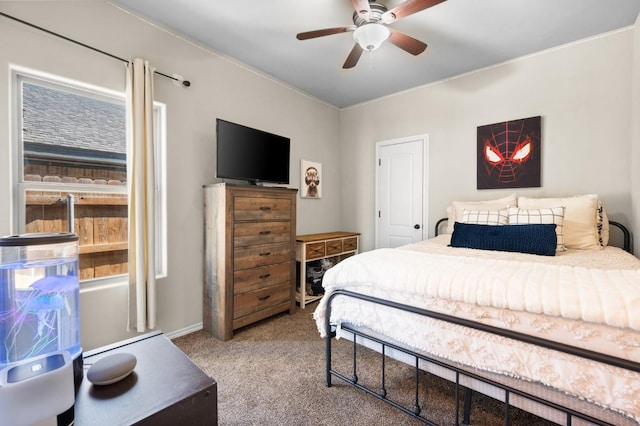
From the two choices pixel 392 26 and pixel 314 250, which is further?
pixel 314 250

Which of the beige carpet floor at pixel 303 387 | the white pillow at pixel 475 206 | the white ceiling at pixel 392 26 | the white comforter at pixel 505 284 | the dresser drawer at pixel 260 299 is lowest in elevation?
the beige carpet floor at pixel 303 387

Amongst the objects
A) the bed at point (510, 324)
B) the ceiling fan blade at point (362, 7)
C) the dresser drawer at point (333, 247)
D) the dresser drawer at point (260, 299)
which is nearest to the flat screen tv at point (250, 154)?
the dresser drawer at point (333, 247)

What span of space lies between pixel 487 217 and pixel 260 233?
2.11 meters

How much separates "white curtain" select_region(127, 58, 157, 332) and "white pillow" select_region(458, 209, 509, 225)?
9.12 ft

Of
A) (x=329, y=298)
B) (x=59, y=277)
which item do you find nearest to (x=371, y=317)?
(x=329, y=298)

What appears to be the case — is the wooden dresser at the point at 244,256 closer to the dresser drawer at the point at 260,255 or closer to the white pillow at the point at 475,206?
the dresser drawer at the point at 260,255


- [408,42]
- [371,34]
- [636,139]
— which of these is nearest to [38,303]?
[371,34]

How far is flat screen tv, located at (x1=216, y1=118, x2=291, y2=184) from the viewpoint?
256cm

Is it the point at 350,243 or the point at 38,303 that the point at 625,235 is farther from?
the point at 38,303

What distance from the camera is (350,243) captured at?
3871 millimetres

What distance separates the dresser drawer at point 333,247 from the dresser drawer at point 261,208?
0.78m

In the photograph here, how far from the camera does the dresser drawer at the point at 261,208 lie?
2.51 metres

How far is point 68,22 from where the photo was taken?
1.93m

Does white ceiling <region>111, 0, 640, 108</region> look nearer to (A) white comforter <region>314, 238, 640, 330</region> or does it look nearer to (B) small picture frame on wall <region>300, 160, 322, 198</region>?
(B) small picture frame on wall <region>300, 160, 322, 198</region>
